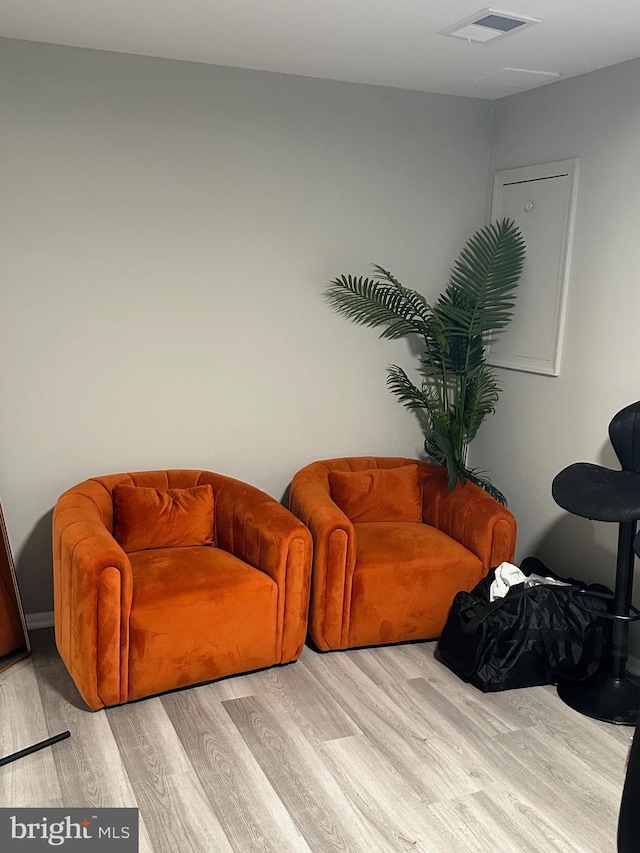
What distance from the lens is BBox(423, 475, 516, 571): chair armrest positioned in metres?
3.70

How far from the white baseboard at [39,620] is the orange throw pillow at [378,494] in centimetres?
140

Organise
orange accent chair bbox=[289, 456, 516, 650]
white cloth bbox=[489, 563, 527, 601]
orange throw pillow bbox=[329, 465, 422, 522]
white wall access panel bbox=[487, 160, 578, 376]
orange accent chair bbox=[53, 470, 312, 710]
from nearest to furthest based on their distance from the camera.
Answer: orange accent chair bbox=[53, 470, 312, 710]
white cloth bbox=[489, 563, 527, 601]
orange accent chair bbox=[289, 456, 516, 650]
white wall access panel bbox=[487, 160, 578, 376]
orange throw pillow bbox=[329, 465, 422, 522]

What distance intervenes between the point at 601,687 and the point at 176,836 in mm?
1715

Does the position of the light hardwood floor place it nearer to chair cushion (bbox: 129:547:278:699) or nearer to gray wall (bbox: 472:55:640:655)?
chair cushion (bbox: 129:547:278:699)

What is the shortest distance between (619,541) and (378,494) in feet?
4.07

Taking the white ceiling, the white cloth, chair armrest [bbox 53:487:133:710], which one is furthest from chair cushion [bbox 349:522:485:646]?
the white ceiling

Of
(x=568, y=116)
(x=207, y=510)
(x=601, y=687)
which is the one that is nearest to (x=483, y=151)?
(x=568, y=116)

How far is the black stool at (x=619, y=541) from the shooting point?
3018 mm

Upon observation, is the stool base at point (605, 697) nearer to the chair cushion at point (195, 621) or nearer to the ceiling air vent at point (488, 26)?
the chair cushion at point (195, 621)

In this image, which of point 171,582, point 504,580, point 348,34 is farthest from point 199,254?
point 504,580

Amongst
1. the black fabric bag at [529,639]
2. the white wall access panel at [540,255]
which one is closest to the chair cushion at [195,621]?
the black fabric bag at [529,639]

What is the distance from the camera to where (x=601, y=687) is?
10.6 feet

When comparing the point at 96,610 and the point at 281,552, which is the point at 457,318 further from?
the point at 96,610

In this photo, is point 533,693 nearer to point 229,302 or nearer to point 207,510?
point 207,510
